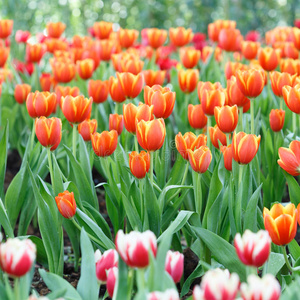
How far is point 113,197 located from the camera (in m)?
1.67

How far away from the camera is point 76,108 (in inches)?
65.8

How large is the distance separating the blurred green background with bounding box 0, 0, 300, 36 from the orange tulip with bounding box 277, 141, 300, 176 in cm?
447

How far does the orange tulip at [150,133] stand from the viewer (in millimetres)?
1396

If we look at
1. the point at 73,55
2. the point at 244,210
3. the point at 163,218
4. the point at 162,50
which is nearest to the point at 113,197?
the point at 163,218

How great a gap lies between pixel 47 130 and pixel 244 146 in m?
0.59

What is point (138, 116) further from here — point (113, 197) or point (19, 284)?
point (19, 284)

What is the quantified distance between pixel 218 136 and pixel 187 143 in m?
0.23

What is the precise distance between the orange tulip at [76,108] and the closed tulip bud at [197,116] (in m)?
0.38

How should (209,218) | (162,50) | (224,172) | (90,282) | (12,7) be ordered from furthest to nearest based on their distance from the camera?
1. (12,7)
2. (162,50)
3. (224,172)
4. (209,218)
5. (90,282)

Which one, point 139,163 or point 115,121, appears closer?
point 139,163

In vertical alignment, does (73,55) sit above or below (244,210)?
above

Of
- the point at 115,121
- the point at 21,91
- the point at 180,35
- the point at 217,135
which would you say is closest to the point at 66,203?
the point at 115,121

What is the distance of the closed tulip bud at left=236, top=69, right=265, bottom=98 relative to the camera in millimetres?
1634

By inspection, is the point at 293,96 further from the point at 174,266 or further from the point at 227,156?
the point at 174,266
